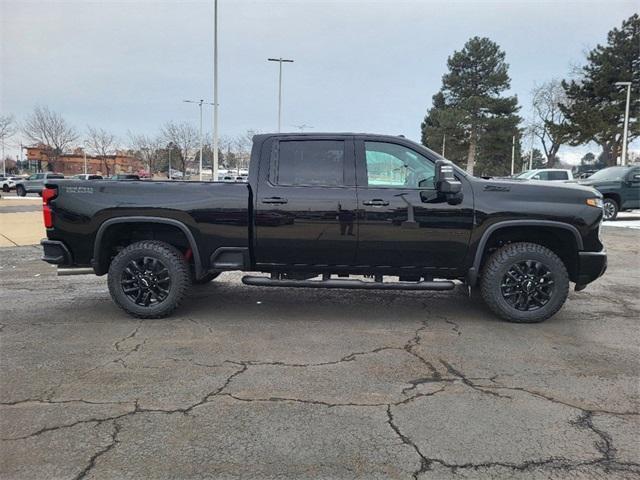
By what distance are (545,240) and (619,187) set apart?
491 inches

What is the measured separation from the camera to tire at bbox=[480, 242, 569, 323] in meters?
5.12

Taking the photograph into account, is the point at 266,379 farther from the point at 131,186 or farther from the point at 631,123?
the point at 631,123

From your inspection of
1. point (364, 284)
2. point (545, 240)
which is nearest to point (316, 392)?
point (364, 284)

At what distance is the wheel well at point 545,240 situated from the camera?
5.22 m

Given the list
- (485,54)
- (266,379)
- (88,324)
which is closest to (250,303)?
(88,324)

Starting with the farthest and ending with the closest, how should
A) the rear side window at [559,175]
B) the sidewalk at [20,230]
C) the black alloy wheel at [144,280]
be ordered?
the rear side window at [559,175] → the sidewalk at [20,230] → the black alloy wheel at [144,280]

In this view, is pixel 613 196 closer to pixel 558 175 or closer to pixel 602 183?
pixel 602 183

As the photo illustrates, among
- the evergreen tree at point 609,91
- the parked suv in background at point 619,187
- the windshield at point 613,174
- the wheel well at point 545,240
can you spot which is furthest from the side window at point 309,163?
the evergreen tree at point 609,91

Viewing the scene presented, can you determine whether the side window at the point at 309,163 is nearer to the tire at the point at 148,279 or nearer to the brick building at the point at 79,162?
the tire at the point at 148,279

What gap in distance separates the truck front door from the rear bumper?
3132mm

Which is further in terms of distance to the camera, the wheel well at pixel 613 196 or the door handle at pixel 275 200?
the wheel well at pixel 613 196

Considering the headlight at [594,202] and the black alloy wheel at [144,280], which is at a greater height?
the headlight at [594,202]

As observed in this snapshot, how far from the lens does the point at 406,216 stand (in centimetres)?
506

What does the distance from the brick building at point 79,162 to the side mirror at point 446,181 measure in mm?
64880
